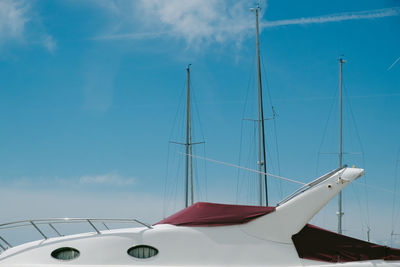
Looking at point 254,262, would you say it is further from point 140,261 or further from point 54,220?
point 54,220

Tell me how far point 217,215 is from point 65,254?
184 inches

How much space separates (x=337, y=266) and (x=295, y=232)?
158 cm

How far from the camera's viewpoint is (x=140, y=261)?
47.1ft

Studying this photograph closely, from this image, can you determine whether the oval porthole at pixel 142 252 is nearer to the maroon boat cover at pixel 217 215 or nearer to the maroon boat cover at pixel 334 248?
the maroon boat cover at pixel 217 215

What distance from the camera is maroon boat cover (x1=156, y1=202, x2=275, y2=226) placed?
50.5 feet

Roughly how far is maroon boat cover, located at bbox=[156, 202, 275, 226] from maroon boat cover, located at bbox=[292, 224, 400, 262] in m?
1.38

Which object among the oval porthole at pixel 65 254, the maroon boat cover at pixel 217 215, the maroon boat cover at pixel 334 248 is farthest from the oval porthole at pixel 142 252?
the maroon boat cover at pixel 334 248

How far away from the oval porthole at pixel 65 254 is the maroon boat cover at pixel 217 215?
3.02 m

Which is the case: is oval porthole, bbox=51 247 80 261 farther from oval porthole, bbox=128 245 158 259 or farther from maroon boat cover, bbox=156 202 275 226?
maroon boat cover, bbox=156 202 275 226

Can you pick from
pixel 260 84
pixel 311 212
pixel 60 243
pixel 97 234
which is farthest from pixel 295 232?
pixel 260 84

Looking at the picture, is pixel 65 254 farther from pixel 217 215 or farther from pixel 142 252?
pixel 217 215

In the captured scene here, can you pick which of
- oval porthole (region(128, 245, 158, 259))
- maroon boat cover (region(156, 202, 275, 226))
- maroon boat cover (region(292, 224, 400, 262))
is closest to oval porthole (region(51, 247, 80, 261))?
oval porthole (region(128, 245, 158, 259))

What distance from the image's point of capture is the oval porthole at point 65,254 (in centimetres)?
1461

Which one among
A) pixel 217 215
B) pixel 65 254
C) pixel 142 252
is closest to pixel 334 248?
pixel 217 215
